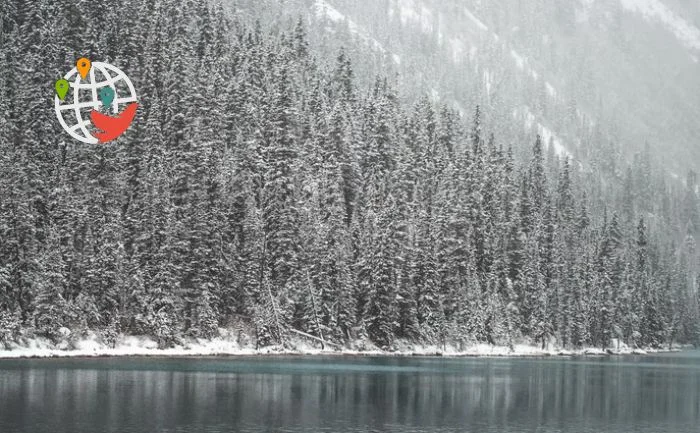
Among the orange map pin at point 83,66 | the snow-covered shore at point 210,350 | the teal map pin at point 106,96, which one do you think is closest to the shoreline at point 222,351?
the snow-covered shore at point 210,350

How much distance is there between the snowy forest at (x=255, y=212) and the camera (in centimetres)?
8862

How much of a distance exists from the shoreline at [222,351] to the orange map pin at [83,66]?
4003 centimetres

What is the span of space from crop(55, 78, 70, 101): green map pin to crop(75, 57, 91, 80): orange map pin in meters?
4.96

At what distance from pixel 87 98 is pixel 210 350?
3724 cm

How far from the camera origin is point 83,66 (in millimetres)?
111562

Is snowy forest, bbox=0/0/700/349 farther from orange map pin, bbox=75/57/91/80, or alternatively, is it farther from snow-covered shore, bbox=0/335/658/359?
orange map pin, bbox=75/57/91/80

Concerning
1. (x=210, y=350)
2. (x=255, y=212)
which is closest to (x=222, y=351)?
(x=210, y=350)

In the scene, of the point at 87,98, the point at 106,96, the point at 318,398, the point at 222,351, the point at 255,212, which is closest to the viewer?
the point at 318,398

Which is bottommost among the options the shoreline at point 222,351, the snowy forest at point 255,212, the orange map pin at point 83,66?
the shoreline at point 222,351

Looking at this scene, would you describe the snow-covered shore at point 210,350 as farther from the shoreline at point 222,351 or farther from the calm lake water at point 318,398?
the calm lake water at point 318,398

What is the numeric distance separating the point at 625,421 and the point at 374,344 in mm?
54261

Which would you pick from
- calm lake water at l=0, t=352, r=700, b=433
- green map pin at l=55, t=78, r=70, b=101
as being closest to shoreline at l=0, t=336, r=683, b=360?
calm lake water at l=0, t=352, r=700, b=433

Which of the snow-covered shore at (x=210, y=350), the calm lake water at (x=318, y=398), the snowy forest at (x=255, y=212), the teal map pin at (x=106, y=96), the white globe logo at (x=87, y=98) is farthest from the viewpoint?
the teal map pin at (x=106, y=96)

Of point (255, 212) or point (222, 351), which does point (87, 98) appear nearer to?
point (255, 212)
